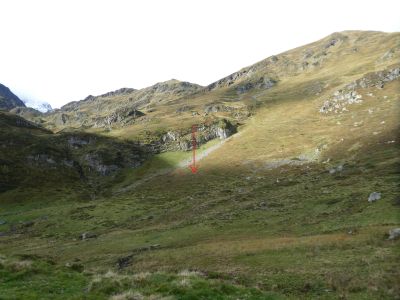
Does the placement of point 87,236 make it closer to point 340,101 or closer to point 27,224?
point 27,224

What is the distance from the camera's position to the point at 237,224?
60.3 m

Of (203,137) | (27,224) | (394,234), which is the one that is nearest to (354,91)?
(203,137)

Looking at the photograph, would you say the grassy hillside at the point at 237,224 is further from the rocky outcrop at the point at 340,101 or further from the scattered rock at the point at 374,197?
the rocky outcrop at the point at 340,101

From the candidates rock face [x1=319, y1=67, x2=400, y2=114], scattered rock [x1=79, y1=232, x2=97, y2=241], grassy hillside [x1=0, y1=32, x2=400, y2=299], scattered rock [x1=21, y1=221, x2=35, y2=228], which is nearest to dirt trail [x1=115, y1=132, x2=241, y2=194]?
grassy hillside [x1=0, y1=32, x2=400, y2=299]

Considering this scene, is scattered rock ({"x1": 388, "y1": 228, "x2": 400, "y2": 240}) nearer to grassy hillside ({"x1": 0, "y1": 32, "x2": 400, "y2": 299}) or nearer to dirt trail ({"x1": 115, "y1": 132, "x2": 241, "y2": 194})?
grassy hillside ({"x1": 0, "y1": 32, "x2": 400, "y2": 299})

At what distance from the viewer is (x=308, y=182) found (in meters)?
84.4

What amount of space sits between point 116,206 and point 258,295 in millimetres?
82632

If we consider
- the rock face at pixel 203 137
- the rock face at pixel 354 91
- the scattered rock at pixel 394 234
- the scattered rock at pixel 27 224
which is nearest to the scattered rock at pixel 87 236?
the scattered rock at pixel 27 224

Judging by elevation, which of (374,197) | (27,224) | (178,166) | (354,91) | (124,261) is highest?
(354,91)

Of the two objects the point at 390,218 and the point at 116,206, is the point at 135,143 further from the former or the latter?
the point at 390,218

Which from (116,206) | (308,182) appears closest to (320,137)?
(308,182)

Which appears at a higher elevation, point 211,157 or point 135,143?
point 135,143

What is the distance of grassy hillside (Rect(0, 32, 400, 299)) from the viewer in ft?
86.3

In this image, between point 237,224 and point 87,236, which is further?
point 87,236
